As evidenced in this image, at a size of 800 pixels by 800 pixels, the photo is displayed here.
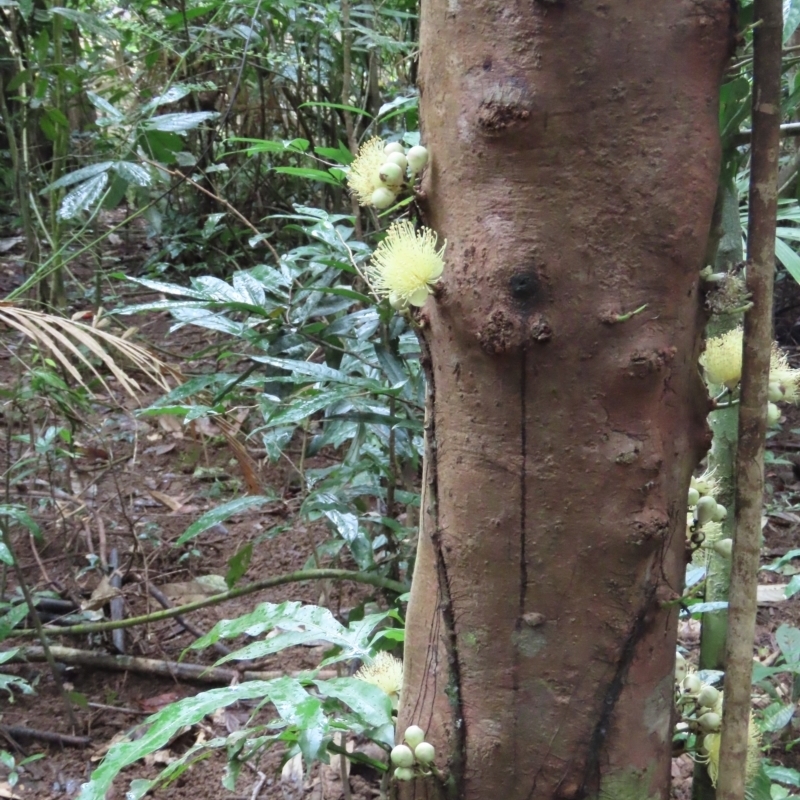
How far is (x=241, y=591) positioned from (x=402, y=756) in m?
0.91

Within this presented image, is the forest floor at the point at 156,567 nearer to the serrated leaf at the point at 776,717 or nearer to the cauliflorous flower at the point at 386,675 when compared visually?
the serrated leaf at the point at 776,717

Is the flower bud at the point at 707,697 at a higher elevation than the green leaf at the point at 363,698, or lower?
lower

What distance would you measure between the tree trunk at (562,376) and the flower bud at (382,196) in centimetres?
4

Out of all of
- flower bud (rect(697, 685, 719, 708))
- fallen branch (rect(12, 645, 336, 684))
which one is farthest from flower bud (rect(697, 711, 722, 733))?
fallen branch (rect(12, 645, 336, 684))

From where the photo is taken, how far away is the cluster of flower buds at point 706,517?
0.77 metres

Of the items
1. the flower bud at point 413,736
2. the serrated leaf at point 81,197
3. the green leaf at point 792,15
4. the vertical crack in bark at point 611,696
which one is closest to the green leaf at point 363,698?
the flower bud at point 413,736

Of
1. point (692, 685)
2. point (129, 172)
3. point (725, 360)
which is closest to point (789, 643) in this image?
point (692, 685)

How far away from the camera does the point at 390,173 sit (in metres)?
0.67

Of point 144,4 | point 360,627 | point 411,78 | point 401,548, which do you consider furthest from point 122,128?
point 360,627

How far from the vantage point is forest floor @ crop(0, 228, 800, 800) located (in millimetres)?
1493

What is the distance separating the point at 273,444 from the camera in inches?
58.1

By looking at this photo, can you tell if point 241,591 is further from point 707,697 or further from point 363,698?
point 707,697

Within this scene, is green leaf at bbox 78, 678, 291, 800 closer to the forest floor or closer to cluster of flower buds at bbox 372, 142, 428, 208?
cluster of flower buds at bbox 372, 142, 428, 208

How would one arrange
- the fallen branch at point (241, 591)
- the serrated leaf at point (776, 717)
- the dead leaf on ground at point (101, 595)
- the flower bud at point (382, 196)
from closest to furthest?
1. the flower bud at point (382, 196)
2. the serrated leaf at point (776, 717)
3. the fallen branch at point (241, 591)
4. the dead leaf on ground at point (101, 595)
